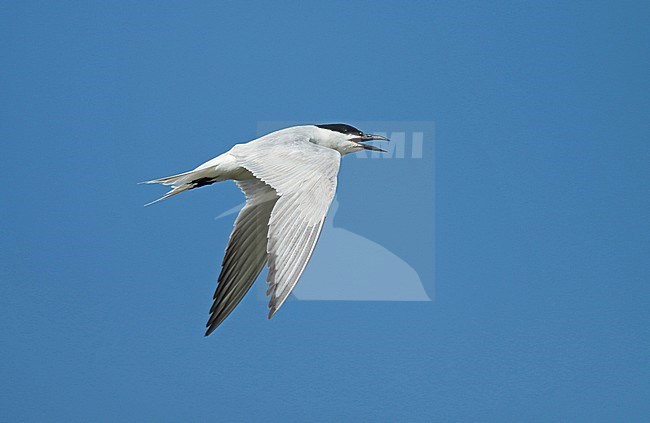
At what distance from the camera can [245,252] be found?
92.0 inches

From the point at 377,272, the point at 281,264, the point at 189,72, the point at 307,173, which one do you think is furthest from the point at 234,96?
the point at 281,264

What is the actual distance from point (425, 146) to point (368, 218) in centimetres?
32

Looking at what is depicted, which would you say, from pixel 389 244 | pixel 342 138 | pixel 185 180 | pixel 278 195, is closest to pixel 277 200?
pixel 278 195

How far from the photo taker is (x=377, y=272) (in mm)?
3428

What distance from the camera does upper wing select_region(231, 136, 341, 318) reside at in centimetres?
172

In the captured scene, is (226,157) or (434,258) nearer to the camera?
(226,157)

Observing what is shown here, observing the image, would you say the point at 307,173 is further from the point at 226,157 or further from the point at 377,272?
the point at 377,272

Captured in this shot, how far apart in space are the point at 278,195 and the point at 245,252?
0.29m

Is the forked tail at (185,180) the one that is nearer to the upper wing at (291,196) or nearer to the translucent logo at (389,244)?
the upper wing at (291,196)

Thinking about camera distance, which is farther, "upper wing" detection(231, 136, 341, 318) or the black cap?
the black cap

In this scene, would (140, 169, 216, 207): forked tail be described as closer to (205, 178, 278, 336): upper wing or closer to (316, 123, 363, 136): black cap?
(205, 178, 278, 336): upper wing

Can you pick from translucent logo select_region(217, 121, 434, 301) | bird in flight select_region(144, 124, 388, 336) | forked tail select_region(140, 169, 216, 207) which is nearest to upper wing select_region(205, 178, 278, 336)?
bird in flight select_region(144, 124, 388, 336)

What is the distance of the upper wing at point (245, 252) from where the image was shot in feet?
7.55

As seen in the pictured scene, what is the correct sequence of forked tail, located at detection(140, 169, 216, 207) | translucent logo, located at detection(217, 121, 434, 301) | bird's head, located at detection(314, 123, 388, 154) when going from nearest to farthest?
forked tail, located at detection(140, 169, 216, 207), bird's head, located at detection(314, 123, 388, 154), translucent logo, located at detection(217, 121, 434, 301)
